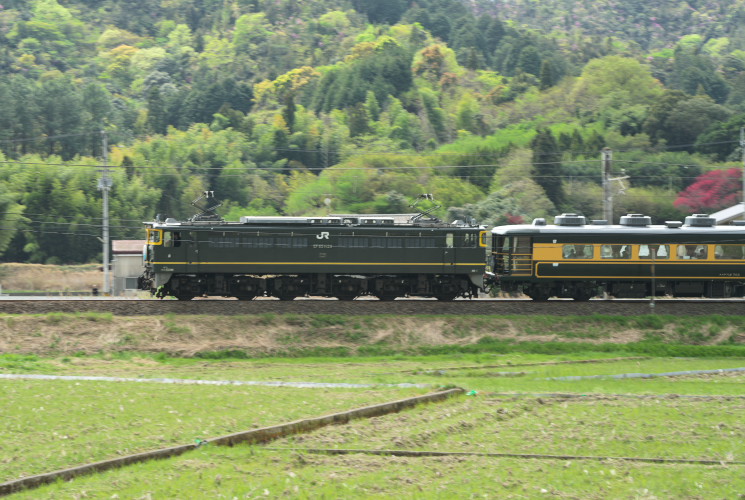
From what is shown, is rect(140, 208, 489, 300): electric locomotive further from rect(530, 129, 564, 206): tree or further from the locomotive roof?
rect(530, 129, 564, 206): tree

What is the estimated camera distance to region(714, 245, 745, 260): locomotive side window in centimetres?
4204

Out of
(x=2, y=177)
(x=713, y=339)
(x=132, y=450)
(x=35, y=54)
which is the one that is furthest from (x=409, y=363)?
(x=35, y=54)

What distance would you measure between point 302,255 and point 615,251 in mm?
15161

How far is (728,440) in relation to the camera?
17828mm

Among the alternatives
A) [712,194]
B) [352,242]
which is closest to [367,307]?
[352,242]

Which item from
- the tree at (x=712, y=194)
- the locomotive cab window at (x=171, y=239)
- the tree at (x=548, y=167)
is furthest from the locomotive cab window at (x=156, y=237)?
the tree at (x=712, y=194)

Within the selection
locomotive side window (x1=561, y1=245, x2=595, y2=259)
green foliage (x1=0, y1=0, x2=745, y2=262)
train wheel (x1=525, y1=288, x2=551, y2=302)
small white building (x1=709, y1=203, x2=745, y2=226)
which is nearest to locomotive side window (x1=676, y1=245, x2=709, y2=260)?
locomotive side window (x1=561, y1=245, x2=595, y2=259)

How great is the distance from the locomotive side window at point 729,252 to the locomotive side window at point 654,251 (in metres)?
2.37

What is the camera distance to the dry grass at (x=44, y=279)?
209 feet

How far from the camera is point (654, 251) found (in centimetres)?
4206

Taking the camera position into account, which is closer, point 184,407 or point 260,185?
point 184,407

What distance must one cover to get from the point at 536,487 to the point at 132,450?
23.7 ft

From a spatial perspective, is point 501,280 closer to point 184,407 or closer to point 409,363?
point 409,363

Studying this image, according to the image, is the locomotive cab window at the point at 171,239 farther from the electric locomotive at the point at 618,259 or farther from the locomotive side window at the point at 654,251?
the locomotive side window at the point at 654,251
